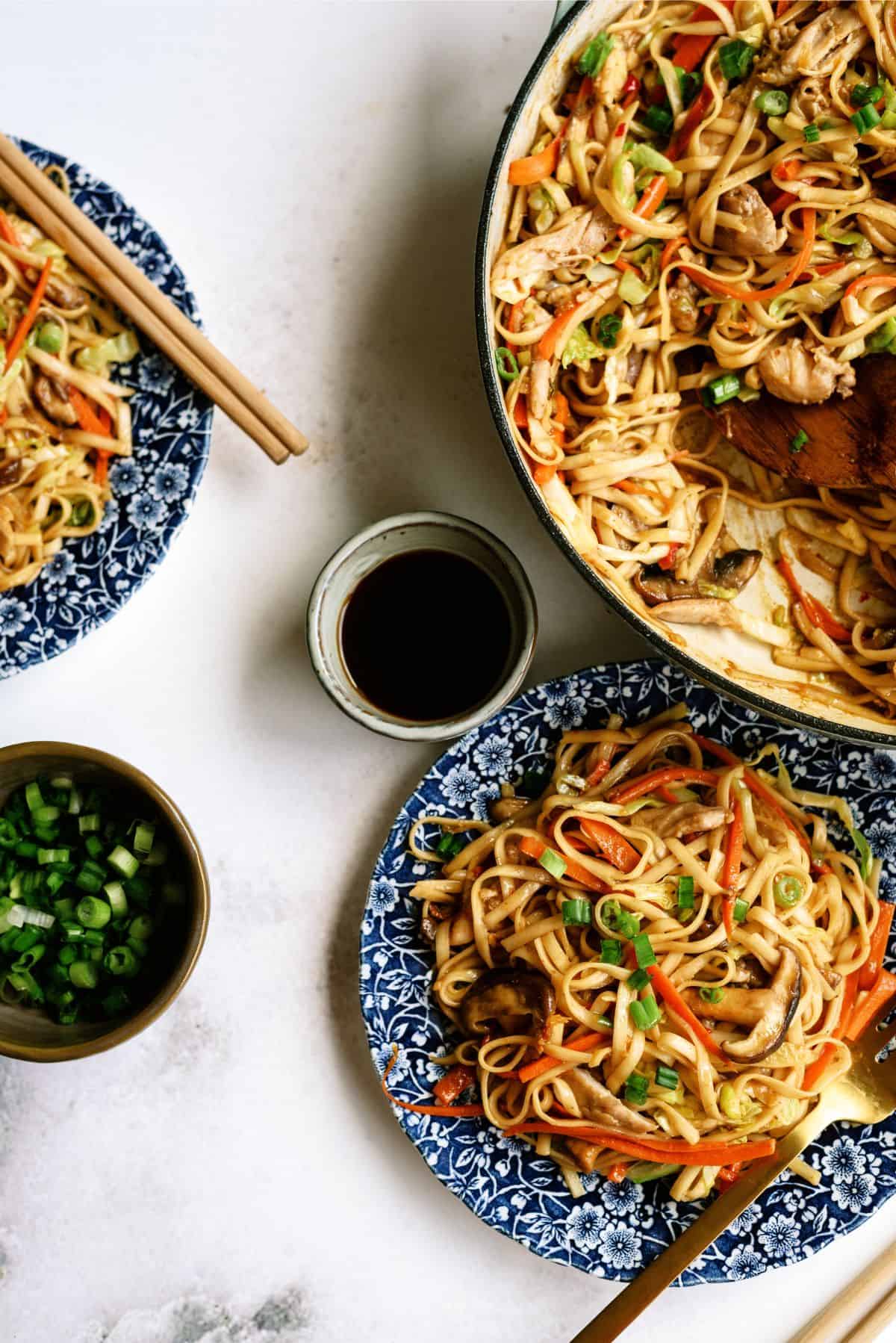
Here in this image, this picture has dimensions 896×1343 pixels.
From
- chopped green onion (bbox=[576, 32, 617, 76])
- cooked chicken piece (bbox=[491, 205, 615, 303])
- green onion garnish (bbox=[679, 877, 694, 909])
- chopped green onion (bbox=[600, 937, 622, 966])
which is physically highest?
chopped green onion (bbox=[576, 32, 617, 76])

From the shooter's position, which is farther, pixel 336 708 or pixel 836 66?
pixel 336 708

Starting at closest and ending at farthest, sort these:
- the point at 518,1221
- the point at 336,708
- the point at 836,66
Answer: the point at 836,66
the point at 518,1221
the point at 336,708

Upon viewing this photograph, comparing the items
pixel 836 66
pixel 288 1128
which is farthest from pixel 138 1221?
pixel 836 66

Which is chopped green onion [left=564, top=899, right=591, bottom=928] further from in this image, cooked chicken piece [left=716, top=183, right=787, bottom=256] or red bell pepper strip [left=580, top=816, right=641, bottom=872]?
cooked chicken piece [left=716, top=183, right=787, bottom=256]

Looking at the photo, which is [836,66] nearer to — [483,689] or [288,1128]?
[483,689]

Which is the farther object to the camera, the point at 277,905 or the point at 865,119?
the point at 277,905

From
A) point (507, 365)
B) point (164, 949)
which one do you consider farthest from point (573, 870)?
point (507, 365)

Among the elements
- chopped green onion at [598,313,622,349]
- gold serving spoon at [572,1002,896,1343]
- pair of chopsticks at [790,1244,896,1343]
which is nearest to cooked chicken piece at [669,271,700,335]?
chopped green onion at [598,313,622,349]

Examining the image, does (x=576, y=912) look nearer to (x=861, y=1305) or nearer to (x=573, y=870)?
(x=573, y=870)
